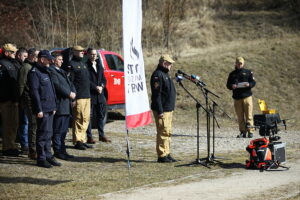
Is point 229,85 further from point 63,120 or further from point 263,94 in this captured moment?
point 263,94

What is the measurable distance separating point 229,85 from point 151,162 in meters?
5.41

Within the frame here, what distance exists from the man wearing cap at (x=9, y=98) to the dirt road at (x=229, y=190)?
3805 millimetres

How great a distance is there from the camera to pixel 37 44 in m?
27.3

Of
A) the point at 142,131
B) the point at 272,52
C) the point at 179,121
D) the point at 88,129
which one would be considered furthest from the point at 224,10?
the point at 88,129

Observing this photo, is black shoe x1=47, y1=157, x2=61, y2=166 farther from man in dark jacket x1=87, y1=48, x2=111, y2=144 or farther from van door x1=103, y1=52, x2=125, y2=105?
van door x1=103, y1=52, x2=125, y2=105

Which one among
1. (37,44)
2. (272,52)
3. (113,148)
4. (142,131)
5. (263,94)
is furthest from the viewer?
(272,52)

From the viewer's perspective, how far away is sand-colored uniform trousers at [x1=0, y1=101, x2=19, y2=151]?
11156mm

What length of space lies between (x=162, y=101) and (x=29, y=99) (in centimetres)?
258

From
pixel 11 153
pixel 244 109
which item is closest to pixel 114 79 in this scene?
pixel 244 109

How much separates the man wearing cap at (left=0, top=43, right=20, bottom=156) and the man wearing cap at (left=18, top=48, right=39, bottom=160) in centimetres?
15

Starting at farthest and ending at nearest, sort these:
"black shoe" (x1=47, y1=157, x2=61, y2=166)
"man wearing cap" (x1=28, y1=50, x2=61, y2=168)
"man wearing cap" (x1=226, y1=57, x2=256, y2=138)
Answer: "man wearing cap" (x1=226, y1=57, x2=256, y2=138)
"black shoe" (x1=47, y1=157, x2=61, y2=166)
"man wearing cap" (x1=28, y1=50, x2=61, y2=168)

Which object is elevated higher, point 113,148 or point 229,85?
point 229,85

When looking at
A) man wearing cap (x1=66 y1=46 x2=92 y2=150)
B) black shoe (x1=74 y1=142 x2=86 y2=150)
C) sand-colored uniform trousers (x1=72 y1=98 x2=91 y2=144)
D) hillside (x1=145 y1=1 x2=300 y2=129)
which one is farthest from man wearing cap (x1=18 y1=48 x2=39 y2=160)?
hillside (x1=145 y1=1 x2=300 y2=129)

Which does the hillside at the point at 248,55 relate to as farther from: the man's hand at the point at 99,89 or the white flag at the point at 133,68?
the white flag at the point at 133,68
